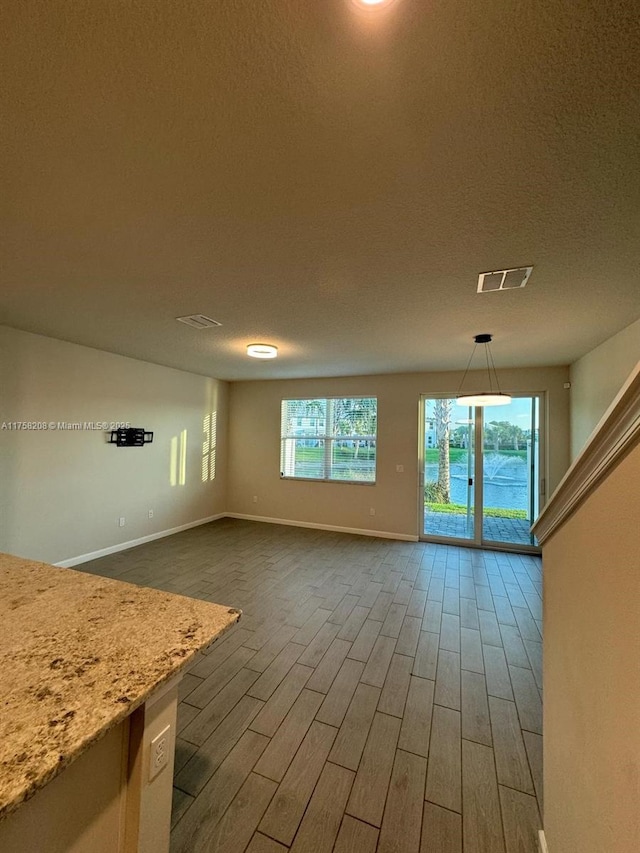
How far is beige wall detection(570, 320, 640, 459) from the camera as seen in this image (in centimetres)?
303

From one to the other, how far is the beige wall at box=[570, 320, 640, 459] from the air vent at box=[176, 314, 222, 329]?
3296mm

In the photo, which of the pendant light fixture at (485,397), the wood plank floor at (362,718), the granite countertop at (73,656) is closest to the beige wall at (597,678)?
the wood plank floor at (362,718)

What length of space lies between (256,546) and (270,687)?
2.86 meters

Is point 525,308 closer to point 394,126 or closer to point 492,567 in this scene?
point 394,126

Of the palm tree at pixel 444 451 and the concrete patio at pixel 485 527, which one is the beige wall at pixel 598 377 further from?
the palm tree at pixel 444 451

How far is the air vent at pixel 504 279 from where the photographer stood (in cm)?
212

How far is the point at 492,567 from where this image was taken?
429 cm

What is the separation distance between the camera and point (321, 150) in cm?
127

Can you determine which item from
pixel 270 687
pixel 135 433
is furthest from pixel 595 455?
pixel 135 433

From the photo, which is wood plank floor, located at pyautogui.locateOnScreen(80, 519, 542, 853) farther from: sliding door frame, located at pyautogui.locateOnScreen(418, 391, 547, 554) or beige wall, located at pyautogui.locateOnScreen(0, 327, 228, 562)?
sliding door frame, located at pyautogui.locateOnScreen(418, 391, 547, 554)

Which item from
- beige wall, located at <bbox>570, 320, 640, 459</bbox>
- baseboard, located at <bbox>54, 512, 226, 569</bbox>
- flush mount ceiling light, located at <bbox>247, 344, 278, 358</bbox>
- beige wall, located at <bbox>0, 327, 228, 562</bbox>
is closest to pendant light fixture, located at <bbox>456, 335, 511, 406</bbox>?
beige wall, located at <bbox>570, 320, 640, 459</bbox>

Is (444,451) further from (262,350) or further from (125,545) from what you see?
(125,545)

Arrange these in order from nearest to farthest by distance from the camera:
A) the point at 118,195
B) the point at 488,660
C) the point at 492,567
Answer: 1. the point at 118,195
2. the point at 488,660
3. the point at 492,567

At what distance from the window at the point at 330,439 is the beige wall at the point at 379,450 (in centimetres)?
14
